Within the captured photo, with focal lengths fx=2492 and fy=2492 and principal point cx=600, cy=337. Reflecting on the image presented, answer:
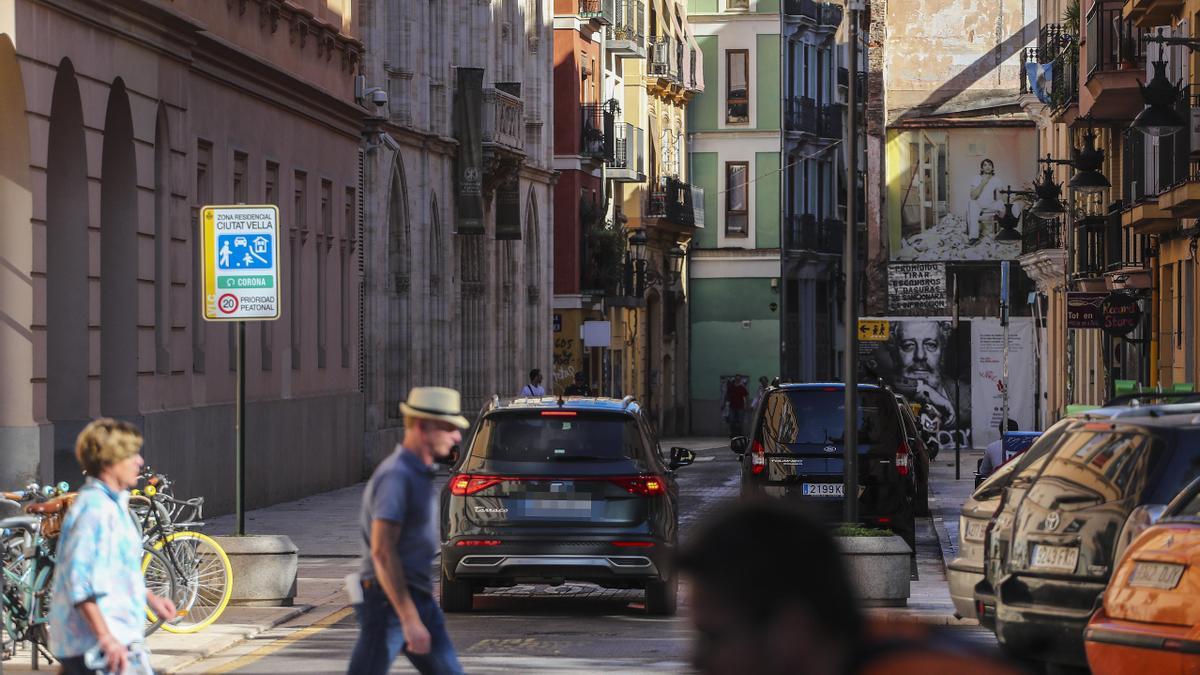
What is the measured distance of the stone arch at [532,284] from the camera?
55.0 metres

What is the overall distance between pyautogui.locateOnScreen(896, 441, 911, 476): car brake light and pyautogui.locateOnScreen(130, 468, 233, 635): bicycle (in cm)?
957

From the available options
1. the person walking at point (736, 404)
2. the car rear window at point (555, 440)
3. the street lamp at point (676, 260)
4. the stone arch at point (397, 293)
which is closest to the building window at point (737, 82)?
the street lamp at point (676, 260)

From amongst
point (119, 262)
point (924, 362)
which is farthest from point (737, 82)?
point (119, 262)

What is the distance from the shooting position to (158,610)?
10.0 meters

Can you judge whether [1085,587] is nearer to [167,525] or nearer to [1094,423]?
[1094,423]

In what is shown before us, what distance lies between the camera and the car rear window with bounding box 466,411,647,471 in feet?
58.3

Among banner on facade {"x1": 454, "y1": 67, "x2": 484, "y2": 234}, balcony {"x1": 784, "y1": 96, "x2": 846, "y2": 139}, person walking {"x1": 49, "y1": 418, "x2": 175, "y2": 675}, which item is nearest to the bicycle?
person walking {"x1": 49, "y1": 418, "x2": 175, "y2": 675}

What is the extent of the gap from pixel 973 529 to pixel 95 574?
26.7ft

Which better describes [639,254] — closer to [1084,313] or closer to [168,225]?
[1084,313]

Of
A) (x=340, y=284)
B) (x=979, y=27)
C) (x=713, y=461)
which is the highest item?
(x=979, y=27)

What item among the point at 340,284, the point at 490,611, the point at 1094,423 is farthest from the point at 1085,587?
the point at 340,284

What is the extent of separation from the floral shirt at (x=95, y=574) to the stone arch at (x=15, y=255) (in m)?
12.2

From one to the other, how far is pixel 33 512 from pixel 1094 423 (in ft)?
19.8

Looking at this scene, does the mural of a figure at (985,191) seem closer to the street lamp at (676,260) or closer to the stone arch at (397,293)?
the street lamp at (676,260)
